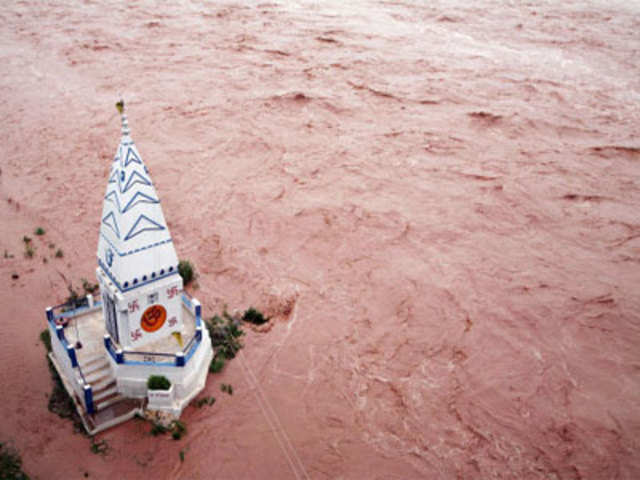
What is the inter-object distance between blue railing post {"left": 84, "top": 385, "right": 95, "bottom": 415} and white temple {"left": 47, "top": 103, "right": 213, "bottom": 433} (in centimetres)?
2

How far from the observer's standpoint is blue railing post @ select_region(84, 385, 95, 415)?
373 inches

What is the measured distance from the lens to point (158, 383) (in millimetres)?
9805

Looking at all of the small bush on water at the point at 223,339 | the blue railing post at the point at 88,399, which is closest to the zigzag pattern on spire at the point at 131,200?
the blue railing post at the point at 88,399

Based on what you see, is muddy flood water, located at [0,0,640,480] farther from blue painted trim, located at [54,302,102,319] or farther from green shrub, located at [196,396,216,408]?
blue painted trim, located at [54,302,102,319]

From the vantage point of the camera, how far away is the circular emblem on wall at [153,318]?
31.7 ft

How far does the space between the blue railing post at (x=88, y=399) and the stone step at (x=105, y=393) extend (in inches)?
5.9

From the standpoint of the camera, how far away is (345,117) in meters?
23.4

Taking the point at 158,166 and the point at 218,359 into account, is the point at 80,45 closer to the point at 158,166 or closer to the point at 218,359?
the point at 158,166

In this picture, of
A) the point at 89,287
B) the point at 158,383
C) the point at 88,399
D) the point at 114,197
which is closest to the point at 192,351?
the point at 158,383

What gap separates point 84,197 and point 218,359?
958 centimetres

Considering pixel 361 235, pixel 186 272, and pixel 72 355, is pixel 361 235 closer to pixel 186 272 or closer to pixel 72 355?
pixel 186 272

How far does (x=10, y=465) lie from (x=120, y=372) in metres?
2.31

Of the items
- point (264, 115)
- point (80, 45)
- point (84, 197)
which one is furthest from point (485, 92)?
point (80, 45)

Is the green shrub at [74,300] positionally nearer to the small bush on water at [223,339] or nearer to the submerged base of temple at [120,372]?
the submerged base of temple at [120,372]
